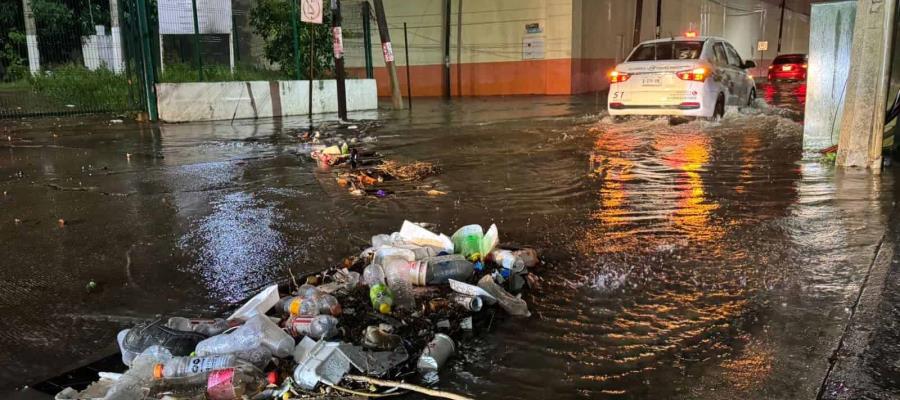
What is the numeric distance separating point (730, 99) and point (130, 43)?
505 inches

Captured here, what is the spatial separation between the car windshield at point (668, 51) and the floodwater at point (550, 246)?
2707 mm

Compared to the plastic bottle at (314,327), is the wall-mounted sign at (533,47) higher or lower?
higher

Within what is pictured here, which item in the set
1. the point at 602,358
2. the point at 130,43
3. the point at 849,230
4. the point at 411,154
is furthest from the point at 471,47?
the point at 602,358

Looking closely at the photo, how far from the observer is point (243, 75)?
55.5ft

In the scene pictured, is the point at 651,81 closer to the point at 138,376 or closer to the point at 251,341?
the point at 251,341

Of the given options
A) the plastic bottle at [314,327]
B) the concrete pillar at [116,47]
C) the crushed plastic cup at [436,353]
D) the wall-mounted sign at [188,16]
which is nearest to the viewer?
the crushed plastic cup at [436,353]

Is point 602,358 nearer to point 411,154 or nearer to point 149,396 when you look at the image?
point 149,396

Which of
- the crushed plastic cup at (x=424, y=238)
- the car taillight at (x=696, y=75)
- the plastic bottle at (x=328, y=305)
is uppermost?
the car taillight at (x=696, y=75)

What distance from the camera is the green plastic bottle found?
347 centimetres

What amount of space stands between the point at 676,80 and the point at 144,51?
11194 millimetres

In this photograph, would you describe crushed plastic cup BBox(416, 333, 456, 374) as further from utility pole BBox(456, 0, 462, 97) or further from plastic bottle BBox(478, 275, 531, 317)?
utility pole BBox(456, 0, 462, 97)

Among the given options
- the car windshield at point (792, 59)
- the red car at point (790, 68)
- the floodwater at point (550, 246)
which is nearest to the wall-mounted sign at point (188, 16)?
the floodwater at point (550, 246)

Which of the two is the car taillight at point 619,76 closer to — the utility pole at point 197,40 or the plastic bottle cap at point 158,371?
the utility pole at point 197,40

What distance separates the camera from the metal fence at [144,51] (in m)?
15.6
